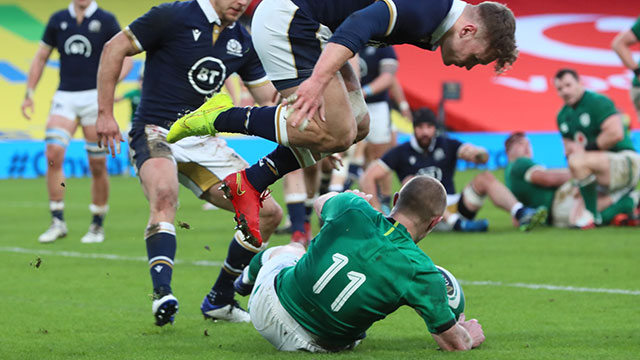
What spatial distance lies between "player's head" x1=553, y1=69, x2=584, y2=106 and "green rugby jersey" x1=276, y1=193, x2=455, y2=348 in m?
7.15

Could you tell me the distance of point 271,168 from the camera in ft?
15.7

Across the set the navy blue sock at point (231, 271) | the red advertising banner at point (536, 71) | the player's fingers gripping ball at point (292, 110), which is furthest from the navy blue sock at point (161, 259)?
the red advertising banner at point (536, 71)

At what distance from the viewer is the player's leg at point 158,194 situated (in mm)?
5168

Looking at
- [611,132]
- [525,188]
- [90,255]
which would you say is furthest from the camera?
[525,188]

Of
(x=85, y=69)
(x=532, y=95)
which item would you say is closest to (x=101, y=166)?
(x=85, y=69)

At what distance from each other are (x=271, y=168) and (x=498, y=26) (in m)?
1.33

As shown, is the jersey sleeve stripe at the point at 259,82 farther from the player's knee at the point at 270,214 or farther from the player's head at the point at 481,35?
the player's head at the point at 481,35

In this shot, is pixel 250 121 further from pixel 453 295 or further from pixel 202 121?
pixel 453 295

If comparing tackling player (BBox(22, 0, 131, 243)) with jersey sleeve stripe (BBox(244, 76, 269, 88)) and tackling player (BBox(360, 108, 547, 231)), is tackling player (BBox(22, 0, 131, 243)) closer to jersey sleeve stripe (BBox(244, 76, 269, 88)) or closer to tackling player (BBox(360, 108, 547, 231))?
tackling player (BBox(360, 108, 547, 231))

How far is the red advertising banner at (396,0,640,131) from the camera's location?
95.2ft

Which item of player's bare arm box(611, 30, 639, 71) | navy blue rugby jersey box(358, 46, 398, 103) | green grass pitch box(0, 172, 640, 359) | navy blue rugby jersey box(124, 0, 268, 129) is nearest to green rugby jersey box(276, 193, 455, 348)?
green grass pitch box(0, 172, 640, 359)

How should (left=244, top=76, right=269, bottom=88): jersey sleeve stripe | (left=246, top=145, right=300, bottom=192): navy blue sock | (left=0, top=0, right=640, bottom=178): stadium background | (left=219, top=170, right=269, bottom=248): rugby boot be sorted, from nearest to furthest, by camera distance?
1. (left=219, top=170, right=269, bottom=248): rugby boot
2. (left=246, top=145, right=300, bottom=192): navy blue sock
3. (left=244, top=76, right=269, bottom=88): jersey sleeve stripe
4. (left=0, top=0, right=640, bottom=178): stadium background

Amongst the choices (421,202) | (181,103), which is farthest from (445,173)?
(421,202)

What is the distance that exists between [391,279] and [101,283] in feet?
11.3
